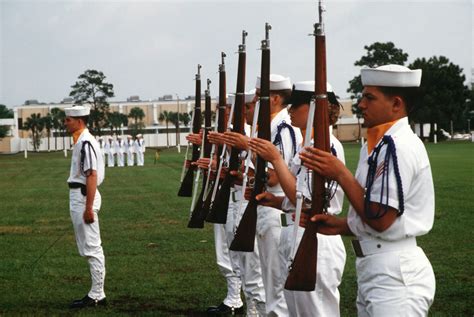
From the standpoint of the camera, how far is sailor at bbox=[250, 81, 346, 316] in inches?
243

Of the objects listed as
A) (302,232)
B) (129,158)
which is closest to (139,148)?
(129,158)

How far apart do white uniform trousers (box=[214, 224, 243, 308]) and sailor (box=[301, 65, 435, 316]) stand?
4.95m

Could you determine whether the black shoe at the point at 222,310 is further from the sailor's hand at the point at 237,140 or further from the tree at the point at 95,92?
the tree at the point at 95,92

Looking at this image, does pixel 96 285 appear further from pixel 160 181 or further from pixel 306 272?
pixel 160 181

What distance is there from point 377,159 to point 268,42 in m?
2.65

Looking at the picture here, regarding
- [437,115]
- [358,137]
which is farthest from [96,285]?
[358,137]

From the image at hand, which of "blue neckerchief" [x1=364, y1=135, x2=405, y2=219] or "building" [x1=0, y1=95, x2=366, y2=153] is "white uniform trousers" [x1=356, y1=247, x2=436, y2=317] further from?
"building" [x1=0, y1=95, x2=366, y2=153]

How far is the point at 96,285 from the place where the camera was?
10.5 metres

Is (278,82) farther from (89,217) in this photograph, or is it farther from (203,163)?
(89,217)

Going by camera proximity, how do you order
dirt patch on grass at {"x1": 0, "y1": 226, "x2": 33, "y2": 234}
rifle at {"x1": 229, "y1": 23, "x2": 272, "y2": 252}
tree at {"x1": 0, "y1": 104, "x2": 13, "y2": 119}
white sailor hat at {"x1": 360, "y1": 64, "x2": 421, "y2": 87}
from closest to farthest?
white sailor hat at {"x1": 360, "y1": 64, "x2": 421, "y2": 87} < rifle at {"x1": 229, "y1": 23, "x2": 272, "y2": 252} < dirt patch on grass at {"x1": 0, "y1": 226, "x2": 33, "y2": 234} < tree at {"x1": 0, "y1": 104, "x2": 13, "y2": 119}

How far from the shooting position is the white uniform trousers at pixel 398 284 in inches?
189

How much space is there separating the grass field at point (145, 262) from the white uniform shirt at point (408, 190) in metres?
4.48

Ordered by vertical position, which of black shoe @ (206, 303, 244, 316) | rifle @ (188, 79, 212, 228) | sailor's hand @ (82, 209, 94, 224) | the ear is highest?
the ear

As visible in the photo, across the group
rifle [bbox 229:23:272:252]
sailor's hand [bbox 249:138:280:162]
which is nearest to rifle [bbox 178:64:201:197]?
rifle [bbox 229:23:272:252]
